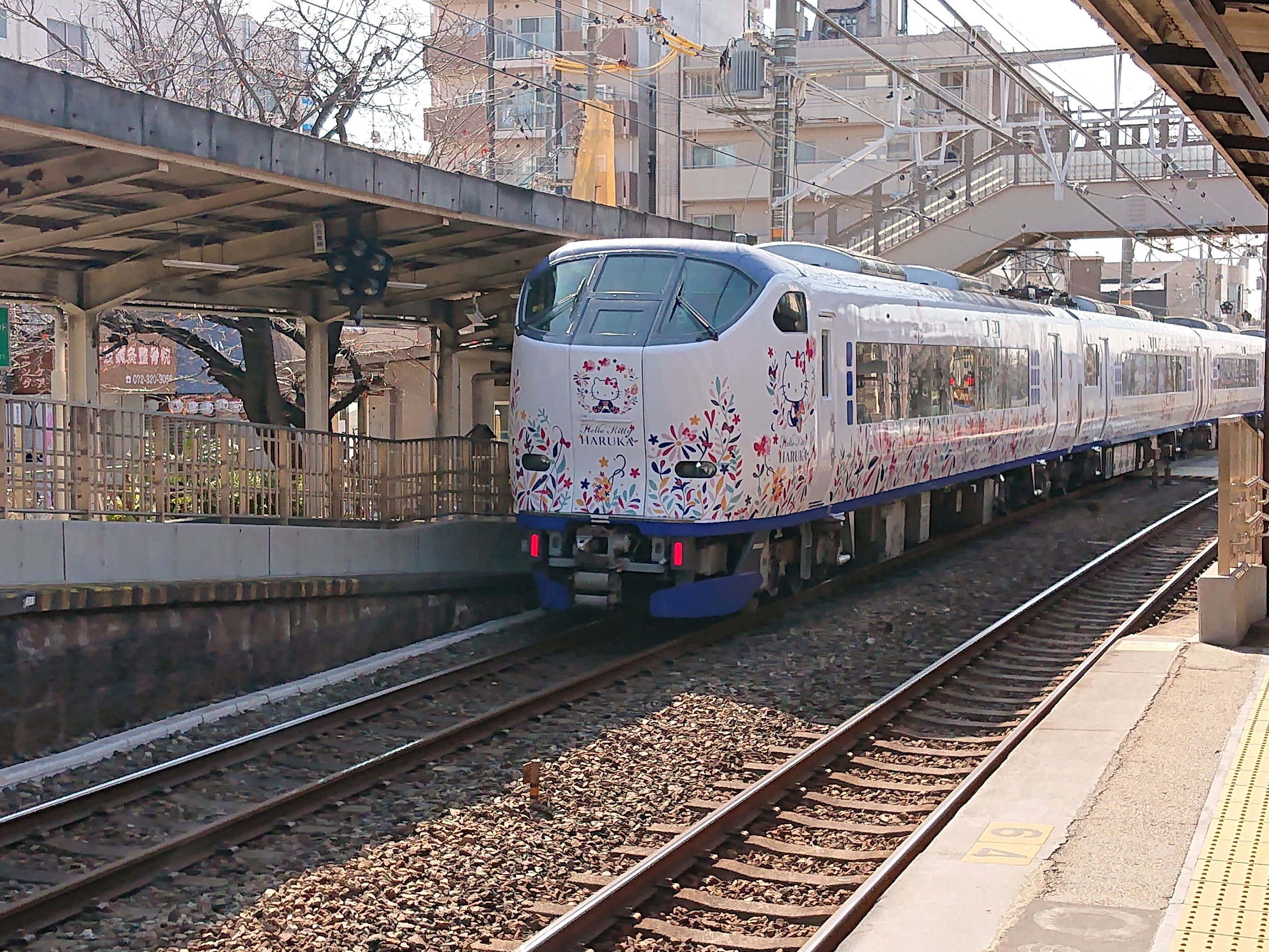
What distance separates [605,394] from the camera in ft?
40.2

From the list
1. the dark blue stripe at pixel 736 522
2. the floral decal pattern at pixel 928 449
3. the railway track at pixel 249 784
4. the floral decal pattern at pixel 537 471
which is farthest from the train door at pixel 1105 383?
the railway track at pixel 249 784

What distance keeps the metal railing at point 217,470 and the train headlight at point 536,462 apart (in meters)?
2.07

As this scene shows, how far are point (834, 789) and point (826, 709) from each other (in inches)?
74.7

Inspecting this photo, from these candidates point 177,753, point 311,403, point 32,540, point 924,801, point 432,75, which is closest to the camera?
point 924,801

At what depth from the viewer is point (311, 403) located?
16.3 metres

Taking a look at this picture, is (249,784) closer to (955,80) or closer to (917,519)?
(917,519)

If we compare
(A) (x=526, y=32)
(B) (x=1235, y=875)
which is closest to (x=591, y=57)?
(B) (x=1235, y=875)

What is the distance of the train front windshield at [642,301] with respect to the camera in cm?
1230

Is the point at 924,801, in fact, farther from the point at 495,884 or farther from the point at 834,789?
the point at 495,884

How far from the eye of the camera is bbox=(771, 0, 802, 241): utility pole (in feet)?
63.9

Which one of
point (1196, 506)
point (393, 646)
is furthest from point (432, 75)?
point (393, 646)

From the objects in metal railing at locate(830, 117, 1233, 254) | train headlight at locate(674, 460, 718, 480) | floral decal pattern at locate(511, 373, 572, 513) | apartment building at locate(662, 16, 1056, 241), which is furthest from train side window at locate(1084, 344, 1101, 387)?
apartment building at locate(662, 16, 1056, 241)

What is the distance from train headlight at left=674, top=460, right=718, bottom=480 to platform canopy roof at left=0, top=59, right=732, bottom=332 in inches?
116

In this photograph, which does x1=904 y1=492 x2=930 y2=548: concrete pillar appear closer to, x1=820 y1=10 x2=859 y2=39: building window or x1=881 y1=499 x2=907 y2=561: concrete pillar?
x1=881 y1=499 x2=907 y2=561: concrete pillar
